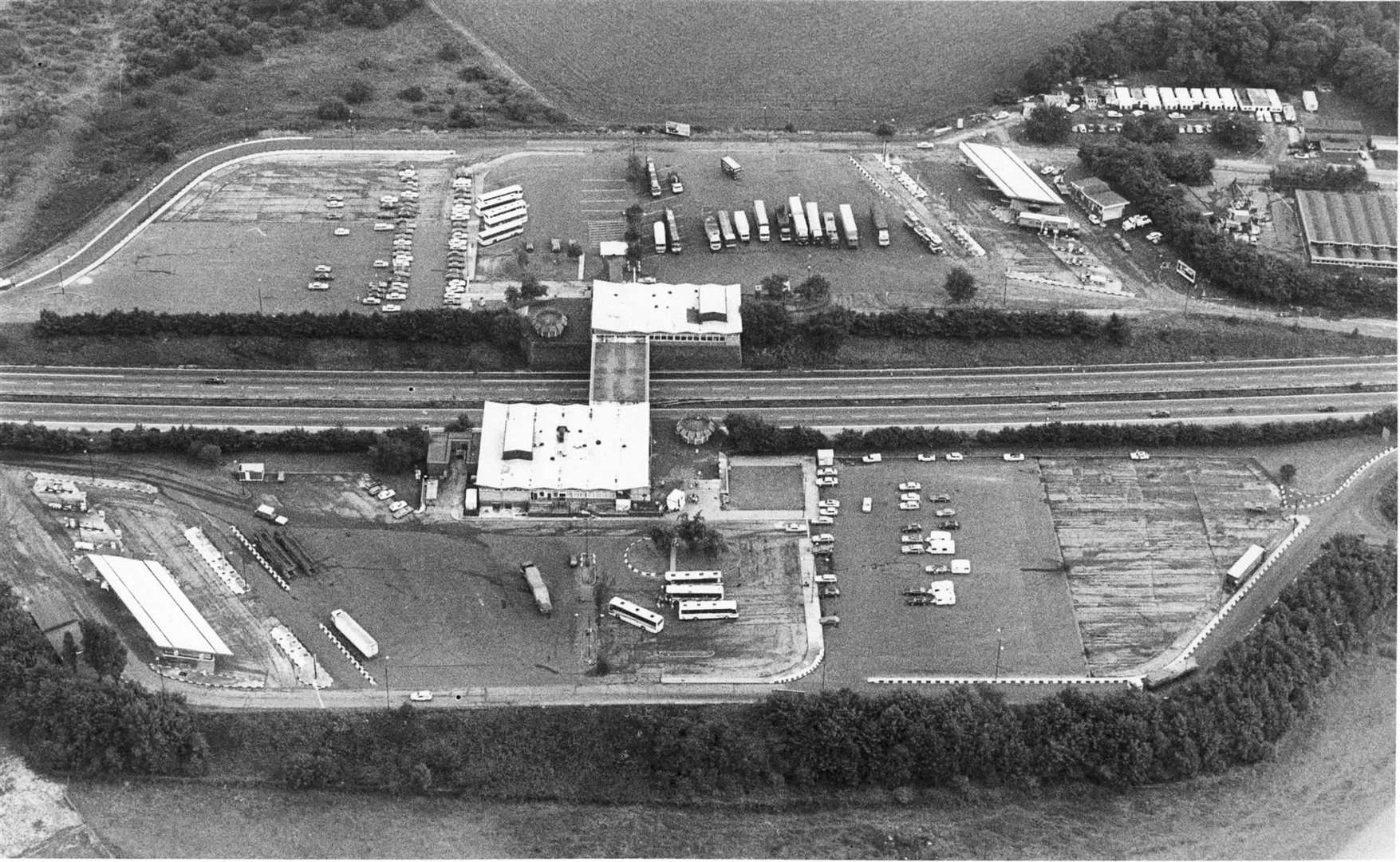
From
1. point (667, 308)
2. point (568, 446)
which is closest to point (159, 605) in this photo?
point (568, 446)

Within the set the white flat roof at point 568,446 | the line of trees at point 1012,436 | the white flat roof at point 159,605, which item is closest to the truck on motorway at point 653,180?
the line of trees at point 1012,436

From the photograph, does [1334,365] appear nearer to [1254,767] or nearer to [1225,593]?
[1225,593]

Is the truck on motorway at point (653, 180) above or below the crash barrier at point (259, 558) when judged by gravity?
above

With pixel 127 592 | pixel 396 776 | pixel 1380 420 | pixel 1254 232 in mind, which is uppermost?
pixel 1254 232

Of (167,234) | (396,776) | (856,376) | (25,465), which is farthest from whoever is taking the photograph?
(167,234)

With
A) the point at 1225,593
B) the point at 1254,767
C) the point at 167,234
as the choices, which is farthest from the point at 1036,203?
the point at 167,234

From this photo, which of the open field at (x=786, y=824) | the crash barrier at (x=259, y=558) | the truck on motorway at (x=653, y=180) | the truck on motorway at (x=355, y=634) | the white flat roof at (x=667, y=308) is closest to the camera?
the open field at (x=786, y=824)

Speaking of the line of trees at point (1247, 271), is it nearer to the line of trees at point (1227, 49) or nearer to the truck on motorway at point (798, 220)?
the line of trees at point (1227, 49)
